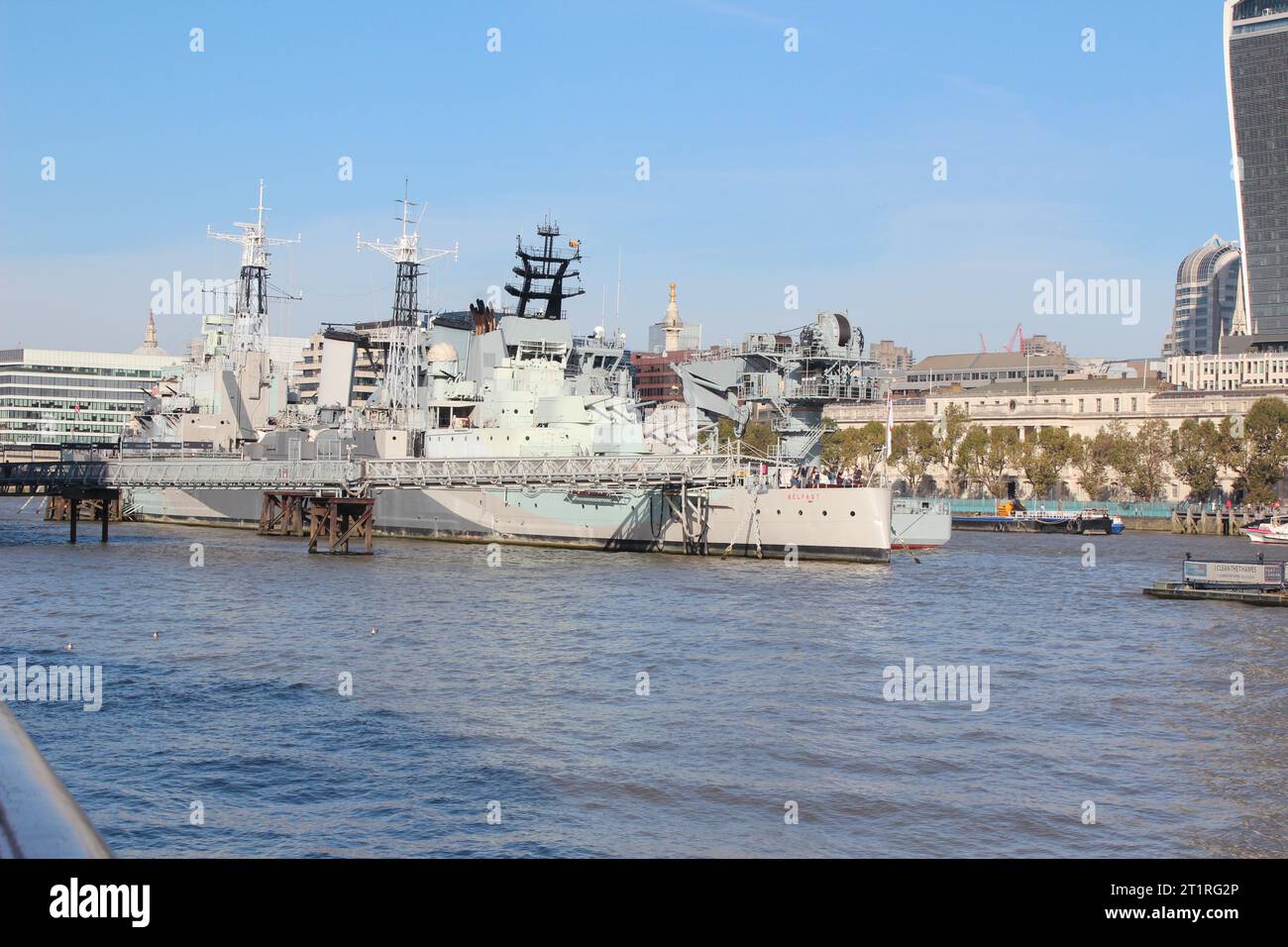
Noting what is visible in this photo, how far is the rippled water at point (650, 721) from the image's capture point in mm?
16172

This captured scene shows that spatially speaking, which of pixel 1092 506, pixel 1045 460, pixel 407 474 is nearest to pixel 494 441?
pixel 407 474

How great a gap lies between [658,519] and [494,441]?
11620 millimetres

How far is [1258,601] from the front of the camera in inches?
1674

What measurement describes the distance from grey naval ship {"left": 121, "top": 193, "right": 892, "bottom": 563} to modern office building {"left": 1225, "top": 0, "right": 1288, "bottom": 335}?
12342cm

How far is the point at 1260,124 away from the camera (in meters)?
172

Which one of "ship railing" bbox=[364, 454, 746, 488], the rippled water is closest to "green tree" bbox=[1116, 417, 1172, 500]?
"ship railing" bbox=[364, 454, 746, 488]

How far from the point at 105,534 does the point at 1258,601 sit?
5107cm

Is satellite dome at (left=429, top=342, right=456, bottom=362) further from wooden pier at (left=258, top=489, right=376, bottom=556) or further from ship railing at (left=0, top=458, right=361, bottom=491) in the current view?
wooden pier at (left=258, top=489, right=376, bottom=556)

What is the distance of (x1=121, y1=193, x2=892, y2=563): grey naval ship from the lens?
53875 mm

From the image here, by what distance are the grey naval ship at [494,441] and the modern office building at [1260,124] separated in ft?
405
